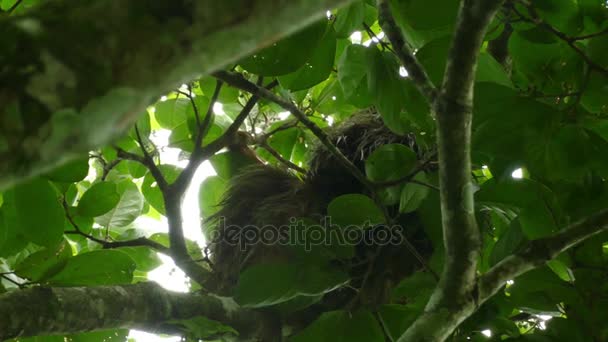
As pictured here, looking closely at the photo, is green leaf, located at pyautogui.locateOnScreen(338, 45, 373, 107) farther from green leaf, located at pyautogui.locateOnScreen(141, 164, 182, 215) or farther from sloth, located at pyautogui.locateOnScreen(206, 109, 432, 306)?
green leaf, located at pyautogui.locateOnScreen(141, 164, 182, 215)

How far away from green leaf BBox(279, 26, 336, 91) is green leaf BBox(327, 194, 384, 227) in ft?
0.98

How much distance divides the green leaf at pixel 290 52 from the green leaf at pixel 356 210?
291 mm

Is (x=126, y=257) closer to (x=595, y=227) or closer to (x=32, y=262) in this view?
(x=32, y=262)

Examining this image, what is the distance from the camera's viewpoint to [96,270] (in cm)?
122

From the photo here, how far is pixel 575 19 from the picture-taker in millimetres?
1051

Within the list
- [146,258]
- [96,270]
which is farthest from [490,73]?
[146,258]

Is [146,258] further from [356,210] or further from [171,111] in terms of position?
[356,210]

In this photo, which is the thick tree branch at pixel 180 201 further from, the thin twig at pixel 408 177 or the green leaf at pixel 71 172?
the thin twig at pixel 408 177

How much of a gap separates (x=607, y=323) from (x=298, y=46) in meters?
0.79

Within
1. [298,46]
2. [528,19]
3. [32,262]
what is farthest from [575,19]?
[32,262]

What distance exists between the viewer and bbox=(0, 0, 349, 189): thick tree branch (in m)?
0.38

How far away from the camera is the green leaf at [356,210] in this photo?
48.3 inches

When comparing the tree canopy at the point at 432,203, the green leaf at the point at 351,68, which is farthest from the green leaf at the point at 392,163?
the green leaf at the point at 351,68

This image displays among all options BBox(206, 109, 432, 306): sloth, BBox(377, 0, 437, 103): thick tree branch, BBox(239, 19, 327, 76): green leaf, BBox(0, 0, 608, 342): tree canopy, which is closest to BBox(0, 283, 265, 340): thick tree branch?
BBox(0, 0, 608, 342): tree canopy
